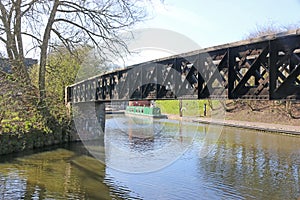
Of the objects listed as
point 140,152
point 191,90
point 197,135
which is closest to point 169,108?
point 197,135

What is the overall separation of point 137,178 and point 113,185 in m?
0.84

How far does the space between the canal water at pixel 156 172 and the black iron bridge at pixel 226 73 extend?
2475 millimetres

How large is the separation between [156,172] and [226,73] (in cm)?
459

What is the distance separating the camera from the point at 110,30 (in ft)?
56.4

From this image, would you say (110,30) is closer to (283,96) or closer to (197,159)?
(197,159)

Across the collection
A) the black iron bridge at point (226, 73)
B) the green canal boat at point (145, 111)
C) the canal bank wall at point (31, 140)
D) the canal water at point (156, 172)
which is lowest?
the canal water at point (156, 172)

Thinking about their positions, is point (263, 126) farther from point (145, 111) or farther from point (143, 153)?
point (145, 111)

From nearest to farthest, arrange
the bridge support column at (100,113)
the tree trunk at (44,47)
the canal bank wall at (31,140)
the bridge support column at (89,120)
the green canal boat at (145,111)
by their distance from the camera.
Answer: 1. the canal bank wall at (31,140)
2. the tree trunk at (44,47)
3. the bridge support column at (89,120)
4. the bridge support column at (100,113)
5. the green canal boat at (145,111)

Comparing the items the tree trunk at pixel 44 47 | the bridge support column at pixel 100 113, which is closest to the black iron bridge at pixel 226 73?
the tree trunk at pixel 44 47

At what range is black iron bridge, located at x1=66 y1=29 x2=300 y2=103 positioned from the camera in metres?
5.58

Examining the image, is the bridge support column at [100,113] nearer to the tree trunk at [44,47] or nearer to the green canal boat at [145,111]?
the tree trunk at [44,47]

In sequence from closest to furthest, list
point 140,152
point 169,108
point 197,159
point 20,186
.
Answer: point 20,186
point 197,159
point 140,152
point 169,108

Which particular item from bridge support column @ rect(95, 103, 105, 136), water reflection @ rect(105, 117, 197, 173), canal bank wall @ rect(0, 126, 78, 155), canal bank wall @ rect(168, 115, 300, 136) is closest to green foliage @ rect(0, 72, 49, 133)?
canal bank wall @ rect(0, 126, 78, 155)

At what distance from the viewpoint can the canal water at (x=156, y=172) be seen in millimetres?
8445
